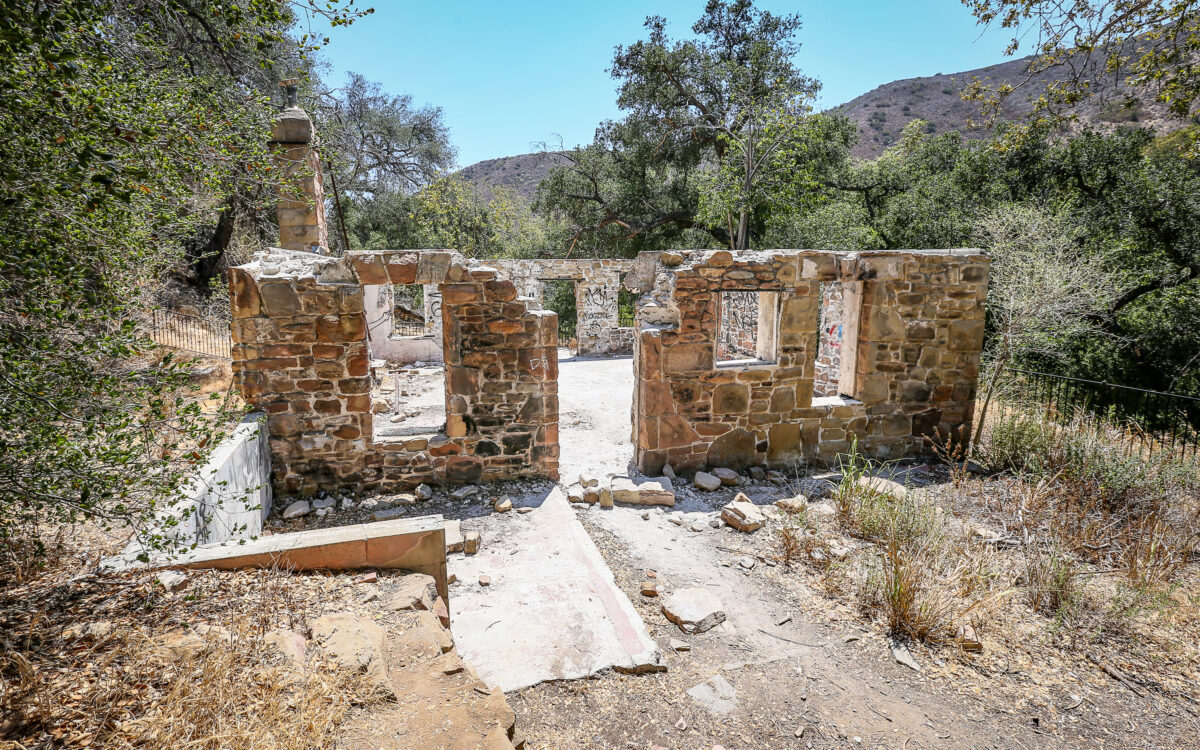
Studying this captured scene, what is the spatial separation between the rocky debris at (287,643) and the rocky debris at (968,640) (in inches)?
147

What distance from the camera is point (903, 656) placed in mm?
3416

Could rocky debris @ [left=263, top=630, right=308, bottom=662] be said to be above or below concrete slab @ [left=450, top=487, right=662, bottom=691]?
above

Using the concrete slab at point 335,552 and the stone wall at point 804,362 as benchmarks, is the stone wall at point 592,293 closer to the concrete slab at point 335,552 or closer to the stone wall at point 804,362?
the stone wall at point 804,362

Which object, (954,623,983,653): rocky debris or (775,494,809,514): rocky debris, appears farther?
(775,494,809,514): rocky debris

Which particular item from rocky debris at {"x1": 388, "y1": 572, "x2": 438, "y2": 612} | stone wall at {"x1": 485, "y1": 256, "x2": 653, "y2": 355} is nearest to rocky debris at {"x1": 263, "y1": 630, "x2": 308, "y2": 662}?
rocky debris at {"x1": 388, "y1": 572, "x2": 438, "y2": 612}

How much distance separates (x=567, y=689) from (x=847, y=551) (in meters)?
2.65

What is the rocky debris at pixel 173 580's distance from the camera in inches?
107

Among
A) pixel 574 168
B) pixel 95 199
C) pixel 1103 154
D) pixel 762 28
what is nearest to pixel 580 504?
pixel 95 199

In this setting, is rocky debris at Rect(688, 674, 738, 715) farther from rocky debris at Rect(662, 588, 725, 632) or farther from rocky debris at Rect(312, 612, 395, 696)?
rocky debris at Rect(312, 612, 395, 696)

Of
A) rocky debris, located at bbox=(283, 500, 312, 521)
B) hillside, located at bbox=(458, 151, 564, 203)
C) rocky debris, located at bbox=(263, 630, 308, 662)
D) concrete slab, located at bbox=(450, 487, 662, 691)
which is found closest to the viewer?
rocky debris, located at bbox=(263, 630, 308, 662)

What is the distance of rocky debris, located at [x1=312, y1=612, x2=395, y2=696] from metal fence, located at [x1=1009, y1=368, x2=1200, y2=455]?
8.08 meters

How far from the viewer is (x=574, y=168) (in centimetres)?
1905

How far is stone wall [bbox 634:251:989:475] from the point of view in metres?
6.21

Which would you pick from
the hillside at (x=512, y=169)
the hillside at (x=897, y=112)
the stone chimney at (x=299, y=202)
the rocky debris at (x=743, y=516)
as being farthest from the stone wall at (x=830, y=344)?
the hillside at (x=512, y=169)
